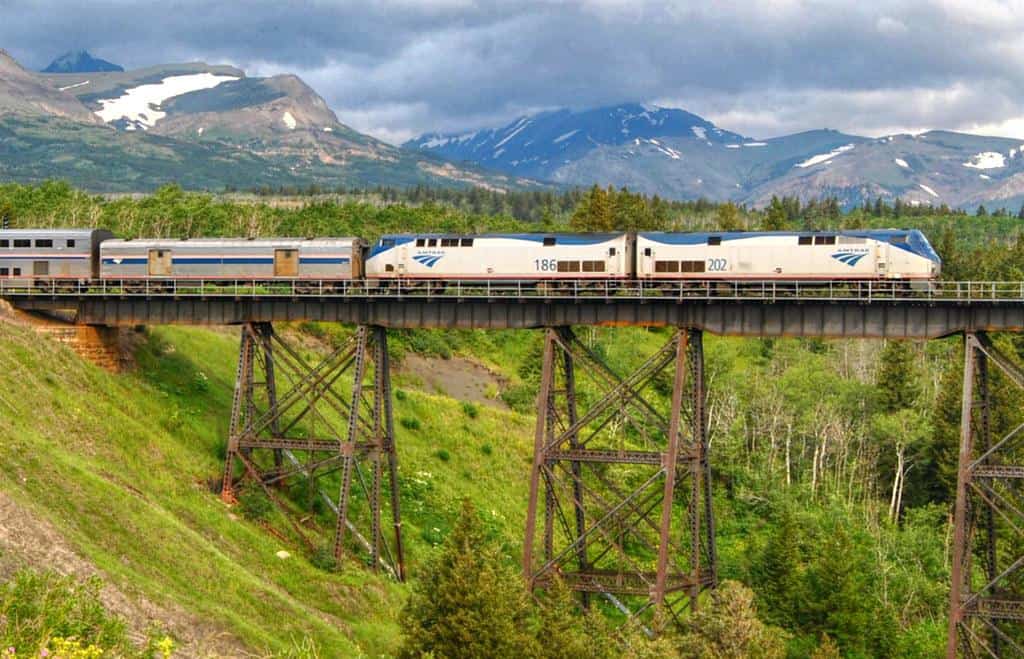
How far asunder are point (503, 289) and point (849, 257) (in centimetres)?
1463

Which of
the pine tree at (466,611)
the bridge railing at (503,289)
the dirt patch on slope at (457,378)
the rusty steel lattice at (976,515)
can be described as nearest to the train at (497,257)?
the bridge railing at (503,289)

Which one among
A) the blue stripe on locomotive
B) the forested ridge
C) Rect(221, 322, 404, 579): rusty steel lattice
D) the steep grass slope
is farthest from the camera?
the blue stripe on locomotive

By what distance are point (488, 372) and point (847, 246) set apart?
166 feet

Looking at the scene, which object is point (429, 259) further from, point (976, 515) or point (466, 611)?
point (976, 515)

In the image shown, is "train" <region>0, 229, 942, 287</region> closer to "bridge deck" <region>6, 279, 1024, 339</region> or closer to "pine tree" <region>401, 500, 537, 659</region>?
"bridge deck" <region>6, 279, 1024, 339</region>

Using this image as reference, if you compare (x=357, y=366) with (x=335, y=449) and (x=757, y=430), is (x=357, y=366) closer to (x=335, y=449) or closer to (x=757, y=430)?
(x=335, y=449)

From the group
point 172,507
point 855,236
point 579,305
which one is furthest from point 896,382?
point 172,507

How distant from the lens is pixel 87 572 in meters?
32.7

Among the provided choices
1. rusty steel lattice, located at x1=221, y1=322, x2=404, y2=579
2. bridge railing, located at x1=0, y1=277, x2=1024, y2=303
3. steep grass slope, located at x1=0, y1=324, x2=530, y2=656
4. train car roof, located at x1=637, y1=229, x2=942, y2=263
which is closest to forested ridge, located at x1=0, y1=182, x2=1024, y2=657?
steep grass slope, located at x1=0, y1=324, x2=530, y2=656

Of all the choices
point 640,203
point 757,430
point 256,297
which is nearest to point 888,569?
point 757,430

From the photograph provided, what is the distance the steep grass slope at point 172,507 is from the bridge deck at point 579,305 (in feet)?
13.5

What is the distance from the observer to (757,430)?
8150 cm

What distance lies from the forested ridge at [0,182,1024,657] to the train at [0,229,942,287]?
584 cm

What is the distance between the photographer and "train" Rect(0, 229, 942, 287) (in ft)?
152
